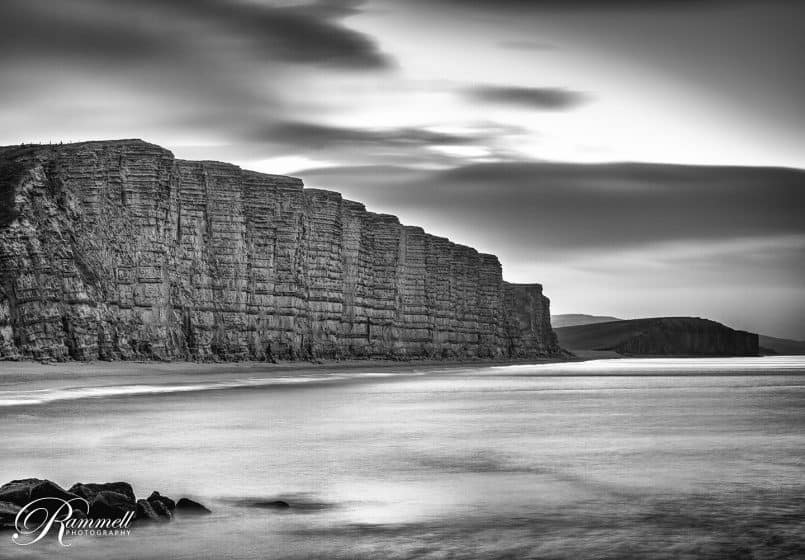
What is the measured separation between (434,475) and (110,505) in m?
5.29

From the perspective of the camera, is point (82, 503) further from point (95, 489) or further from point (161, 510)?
point (161, 510)

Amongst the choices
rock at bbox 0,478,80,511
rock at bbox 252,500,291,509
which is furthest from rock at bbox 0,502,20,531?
rock at bbox 252,500,291,509

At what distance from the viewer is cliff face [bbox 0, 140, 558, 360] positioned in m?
49.5

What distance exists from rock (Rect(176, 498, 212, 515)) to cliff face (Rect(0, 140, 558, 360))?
3812 centimetres

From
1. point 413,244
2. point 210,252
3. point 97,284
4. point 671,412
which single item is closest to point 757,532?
point 671,412

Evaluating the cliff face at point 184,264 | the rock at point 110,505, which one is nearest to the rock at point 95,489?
the rock at point 110,505

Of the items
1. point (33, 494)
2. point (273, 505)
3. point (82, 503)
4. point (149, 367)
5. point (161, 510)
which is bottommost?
point (273, 505)

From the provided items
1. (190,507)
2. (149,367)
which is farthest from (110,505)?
(149,367)

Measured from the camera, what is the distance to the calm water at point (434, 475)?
917 centimetres

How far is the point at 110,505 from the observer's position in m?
9.62

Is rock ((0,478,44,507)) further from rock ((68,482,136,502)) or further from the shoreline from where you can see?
the shoreline

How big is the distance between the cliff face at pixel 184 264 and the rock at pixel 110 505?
1520 inches

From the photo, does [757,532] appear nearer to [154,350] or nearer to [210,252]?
[154,350]

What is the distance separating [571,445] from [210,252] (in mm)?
51167
